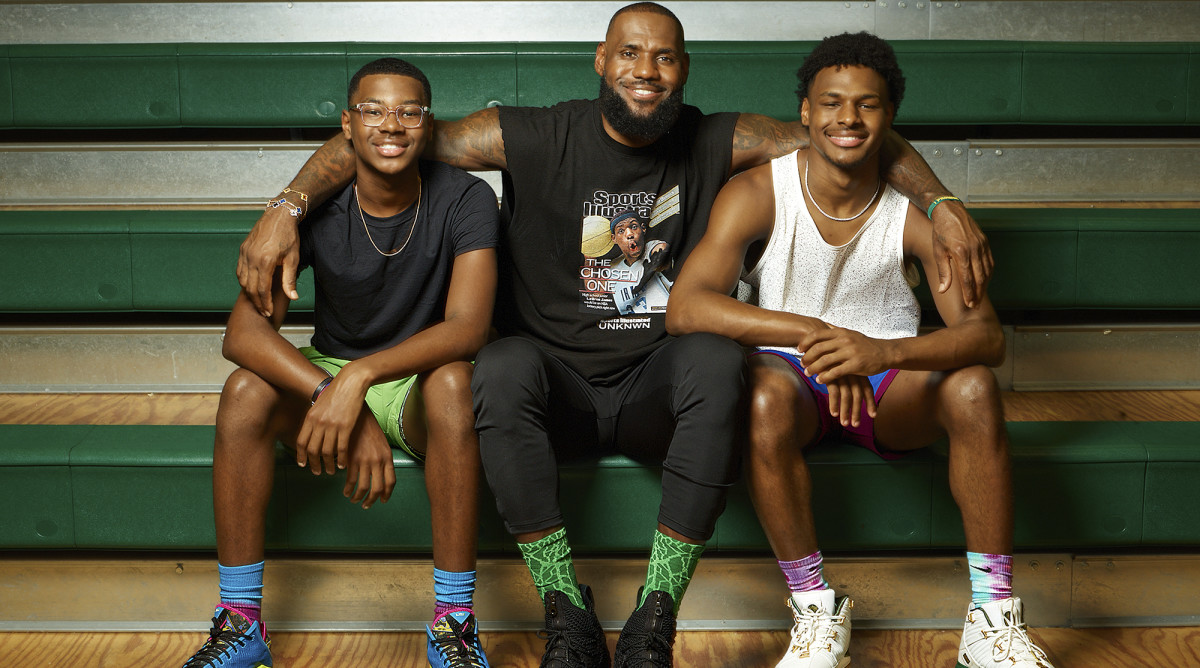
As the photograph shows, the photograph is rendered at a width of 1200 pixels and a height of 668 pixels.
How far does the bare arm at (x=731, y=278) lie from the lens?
131cm

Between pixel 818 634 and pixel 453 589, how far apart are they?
0.49 meters

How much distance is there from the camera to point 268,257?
1.34 metres

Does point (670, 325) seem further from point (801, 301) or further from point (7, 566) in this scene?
point (7, 566)

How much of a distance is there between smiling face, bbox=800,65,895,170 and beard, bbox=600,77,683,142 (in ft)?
0.70

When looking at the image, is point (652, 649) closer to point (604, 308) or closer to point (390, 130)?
point (604, 308)

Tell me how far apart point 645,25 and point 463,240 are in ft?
1.38

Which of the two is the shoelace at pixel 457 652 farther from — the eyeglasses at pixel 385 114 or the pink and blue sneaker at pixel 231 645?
the eyeglasses at pixel 385 114

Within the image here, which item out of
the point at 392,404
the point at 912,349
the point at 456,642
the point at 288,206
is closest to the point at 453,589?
the point at 456,642

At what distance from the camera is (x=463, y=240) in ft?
4.57

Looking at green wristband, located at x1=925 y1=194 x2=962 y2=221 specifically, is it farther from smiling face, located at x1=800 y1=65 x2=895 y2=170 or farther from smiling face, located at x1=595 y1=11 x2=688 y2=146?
smiling face, located at x1=595 y1=11 x2=688 y2=146

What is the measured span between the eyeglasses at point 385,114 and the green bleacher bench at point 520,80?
26.5 inches

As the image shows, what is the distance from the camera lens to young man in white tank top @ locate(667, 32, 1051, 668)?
1.26 meters

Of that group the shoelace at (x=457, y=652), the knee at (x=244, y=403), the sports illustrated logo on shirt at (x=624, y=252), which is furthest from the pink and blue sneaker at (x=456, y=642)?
the sports illustrated logo on shirt at (x=624, y=252)

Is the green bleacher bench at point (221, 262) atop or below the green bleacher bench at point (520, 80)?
below
